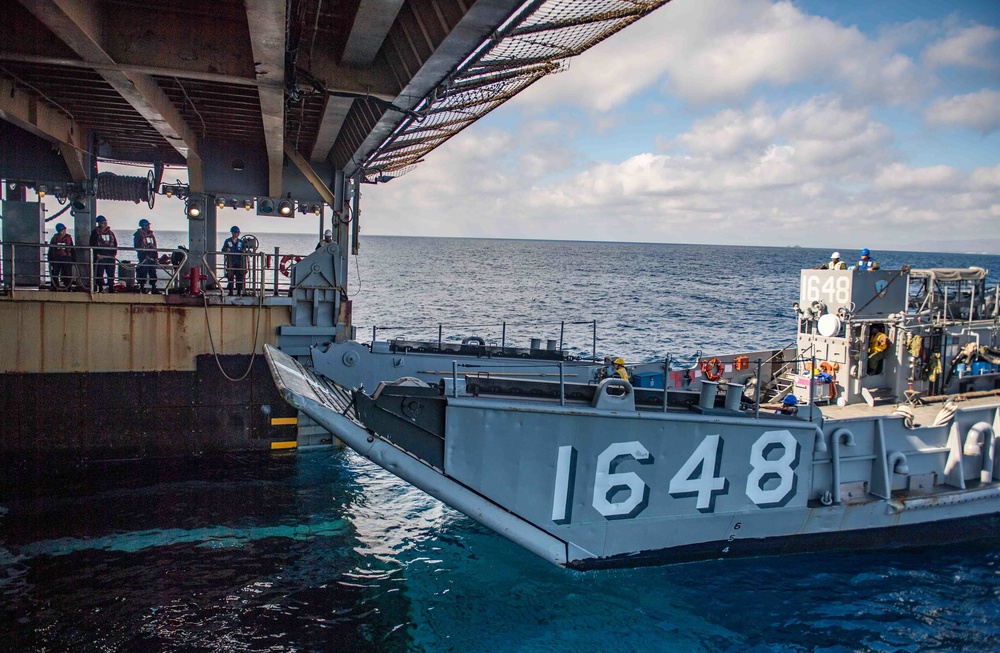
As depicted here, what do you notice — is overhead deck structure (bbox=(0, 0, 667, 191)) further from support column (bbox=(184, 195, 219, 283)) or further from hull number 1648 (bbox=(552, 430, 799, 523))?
hull number 1648 (bbox=(552, 430, 799, 523))

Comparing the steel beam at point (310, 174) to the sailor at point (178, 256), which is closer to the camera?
the sailor at point (178, 256)

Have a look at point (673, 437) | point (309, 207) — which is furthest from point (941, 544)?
point (309, 207)

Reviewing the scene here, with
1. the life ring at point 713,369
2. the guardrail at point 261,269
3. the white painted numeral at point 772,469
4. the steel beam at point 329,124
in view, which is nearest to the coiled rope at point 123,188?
the steel beam at point 329,124

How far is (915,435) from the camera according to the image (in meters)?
10.8

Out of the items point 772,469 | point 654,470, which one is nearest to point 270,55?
point 654,470

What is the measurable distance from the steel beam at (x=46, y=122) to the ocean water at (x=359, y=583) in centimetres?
726

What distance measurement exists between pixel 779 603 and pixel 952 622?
2.27 metres

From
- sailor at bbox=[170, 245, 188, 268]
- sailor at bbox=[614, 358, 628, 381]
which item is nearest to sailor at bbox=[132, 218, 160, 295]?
sailor at bbox=[170, 245, 188, 268]

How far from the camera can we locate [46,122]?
1625 centimetres

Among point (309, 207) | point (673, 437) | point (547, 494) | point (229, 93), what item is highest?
point (229, 93)

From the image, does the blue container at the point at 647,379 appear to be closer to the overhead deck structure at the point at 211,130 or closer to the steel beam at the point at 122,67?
the overhead deck structure at the point at 211,130

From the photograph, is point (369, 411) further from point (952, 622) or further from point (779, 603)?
point (952, 622)

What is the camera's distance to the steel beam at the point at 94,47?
866 cm

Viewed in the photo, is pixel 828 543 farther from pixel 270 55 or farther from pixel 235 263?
pixel 235 263
